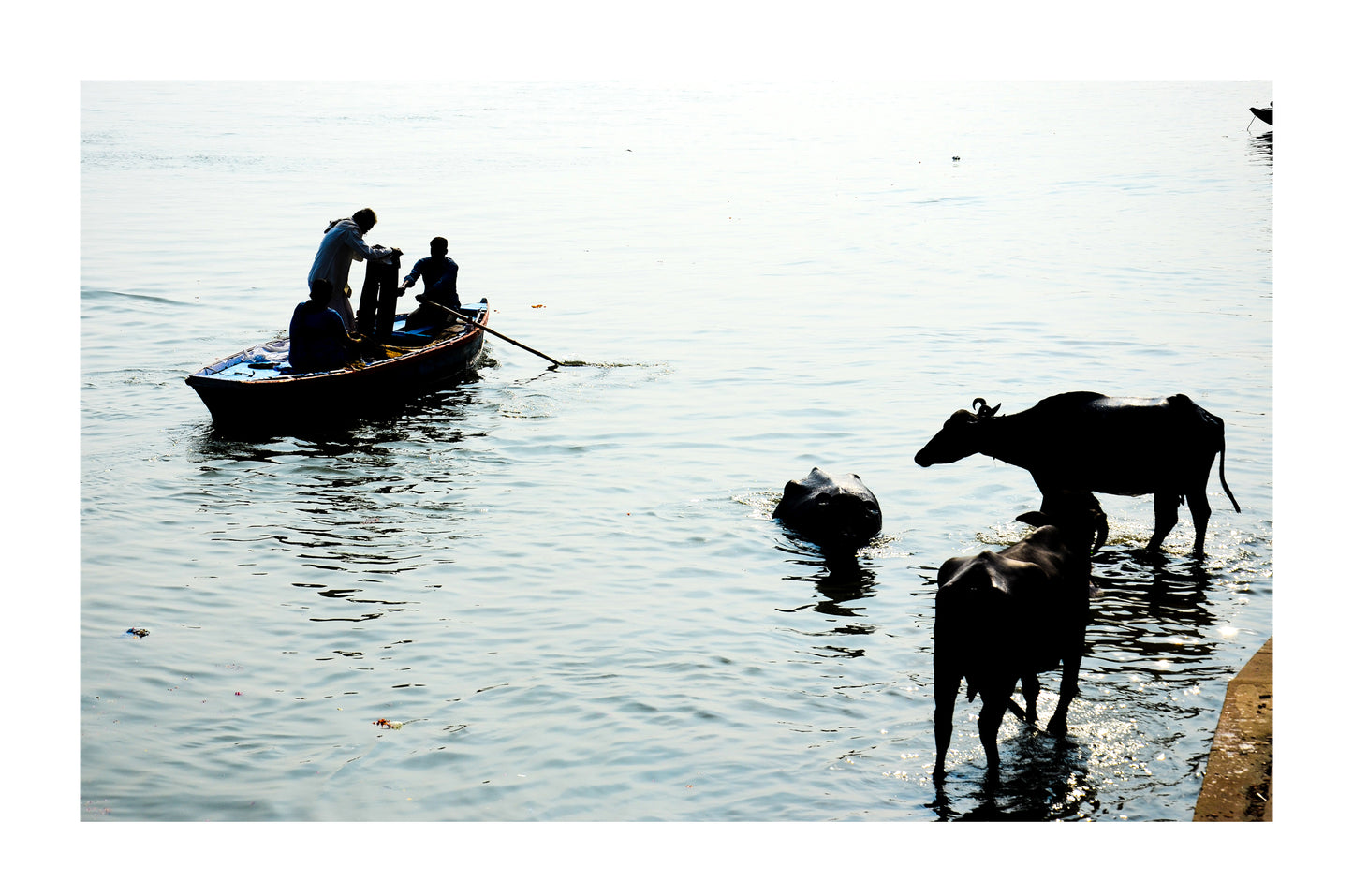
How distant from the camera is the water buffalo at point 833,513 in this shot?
Result: 456 inches

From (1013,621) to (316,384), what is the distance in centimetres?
995

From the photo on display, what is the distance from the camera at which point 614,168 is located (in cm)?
4431

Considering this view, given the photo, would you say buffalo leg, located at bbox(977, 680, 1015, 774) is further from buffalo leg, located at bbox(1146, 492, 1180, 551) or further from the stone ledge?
buffalo leg, located at bbox(1146, 492, 1180, 551)

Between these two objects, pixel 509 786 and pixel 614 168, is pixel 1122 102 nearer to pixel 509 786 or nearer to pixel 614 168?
pixel 614 168

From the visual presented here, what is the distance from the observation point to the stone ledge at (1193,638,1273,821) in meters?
6.23

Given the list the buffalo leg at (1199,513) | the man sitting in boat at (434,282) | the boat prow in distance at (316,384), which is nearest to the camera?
the buffalo leg at (1199,513)

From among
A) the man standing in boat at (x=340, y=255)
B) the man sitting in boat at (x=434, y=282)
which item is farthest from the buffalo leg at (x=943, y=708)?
the man sitting in boat at (x=434, y=282)

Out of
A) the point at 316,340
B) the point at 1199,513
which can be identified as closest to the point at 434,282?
the point at 316,340

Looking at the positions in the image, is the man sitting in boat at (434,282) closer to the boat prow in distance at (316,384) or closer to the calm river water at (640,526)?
the boat prow in distance at (316,384)

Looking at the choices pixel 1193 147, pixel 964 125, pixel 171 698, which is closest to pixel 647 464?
pixel 171 698

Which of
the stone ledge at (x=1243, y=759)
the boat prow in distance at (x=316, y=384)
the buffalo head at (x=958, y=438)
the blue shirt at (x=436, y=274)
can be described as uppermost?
the blue shirt at (x=436, y=274)

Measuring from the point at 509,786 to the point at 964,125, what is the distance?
57.3 m

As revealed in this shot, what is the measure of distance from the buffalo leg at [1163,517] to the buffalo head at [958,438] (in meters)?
1.59

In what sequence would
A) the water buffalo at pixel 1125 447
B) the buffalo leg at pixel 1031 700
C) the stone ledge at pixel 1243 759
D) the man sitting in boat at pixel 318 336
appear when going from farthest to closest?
the man sitting in boat at pixel 318 336 < the water buffalo at pixel 1125 447 < the buffalo leg at pixel 1031 700 < the stone ledge at pixel 1243 759
